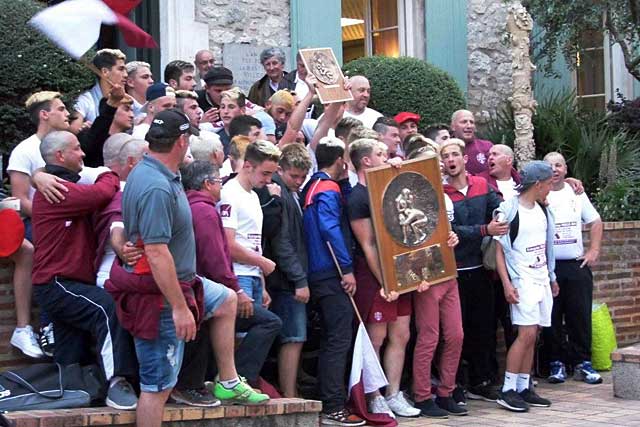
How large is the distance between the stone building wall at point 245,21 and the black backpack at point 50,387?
23.0 ft

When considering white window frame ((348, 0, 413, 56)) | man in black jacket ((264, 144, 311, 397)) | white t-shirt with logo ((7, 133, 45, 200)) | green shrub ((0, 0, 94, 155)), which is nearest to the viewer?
white t-shirt with logo ((7, 133, 45, 200))

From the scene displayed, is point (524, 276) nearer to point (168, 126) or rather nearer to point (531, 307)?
point (531, 307)

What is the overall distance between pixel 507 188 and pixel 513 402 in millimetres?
1932

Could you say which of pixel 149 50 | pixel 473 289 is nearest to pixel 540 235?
pixel 473 289

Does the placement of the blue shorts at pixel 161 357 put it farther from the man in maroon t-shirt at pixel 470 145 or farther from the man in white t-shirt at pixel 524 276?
the man in maroon t-shirt at pixel 470 145

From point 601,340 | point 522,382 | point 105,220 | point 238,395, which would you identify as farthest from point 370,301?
point 601,340

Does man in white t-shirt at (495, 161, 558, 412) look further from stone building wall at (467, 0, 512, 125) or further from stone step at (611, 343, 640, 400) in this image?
stone building wall at (467, 0, 512, 125)

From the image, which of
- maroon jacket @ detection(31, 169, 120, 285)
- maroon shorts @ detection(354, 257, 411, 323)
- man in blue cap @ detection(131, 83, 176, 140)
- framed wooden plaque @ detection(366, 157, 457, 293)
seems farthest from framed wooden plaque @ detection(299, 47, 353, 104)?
maroon jacket @ detection(31, 169, 120, 285)

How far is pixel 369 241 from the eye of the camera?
8.88 m

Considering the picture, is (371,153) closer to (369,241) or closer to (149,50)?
(369,241)

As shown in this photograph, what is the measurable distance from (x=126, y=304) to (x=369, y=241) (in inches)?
101

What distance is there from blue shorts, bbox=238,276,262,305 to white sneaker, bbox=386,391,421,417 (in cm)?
155

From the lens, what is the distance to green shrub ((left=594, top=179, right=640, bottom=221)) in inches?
525

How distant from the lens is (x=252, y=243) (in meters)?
8.07
